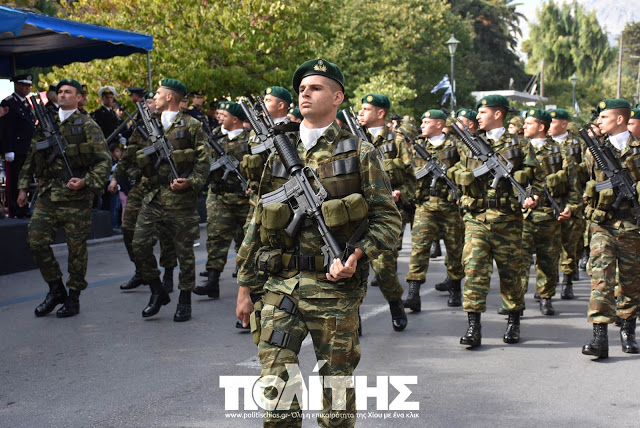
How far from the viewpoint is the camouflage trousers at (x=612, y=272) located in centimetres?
621

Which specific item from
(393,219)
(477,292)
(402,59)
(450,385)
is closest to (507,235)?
(477,292)

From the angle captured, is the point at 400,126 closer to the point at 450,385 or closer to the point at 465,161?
the point at 465,161

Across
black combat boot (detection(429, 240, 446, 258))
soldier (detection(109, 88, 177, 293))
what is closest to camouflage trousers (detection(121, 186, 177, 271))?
soldier (detection(109, 88, 177, 293))

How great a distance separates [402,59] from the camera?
121ft

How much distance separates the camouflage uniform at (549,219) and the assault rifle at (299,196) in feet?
14.6

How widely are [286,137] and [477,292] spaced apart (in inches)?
127

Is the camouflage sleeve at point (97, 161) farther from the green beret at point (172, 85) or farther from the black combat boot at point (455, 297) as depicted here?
the black combat boot at point (455, 297)

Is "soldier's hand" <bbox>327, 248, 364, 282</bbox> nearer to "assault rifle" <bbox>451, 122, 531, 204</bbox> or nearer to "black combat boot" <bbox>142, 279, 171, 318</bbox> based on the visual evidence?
"assault rifle" <bbox>451, 122, 531, 204</bbox>

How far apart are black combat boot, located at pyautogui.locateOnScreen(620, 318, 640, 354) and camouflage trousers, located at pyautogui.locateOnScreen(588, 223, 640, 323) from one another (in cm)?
8

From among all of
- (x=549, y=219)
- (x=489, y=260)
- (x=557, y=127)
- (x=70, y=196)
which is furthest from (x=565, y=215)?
(x=70, y=196)

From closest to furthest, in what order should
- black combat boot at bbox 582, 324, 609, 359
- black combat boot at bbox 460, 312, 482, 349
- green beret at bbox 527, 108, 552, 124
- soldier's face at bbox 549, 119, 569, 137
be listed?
1. black combat boot at bbox 582, 324, 609, 359
2. black combat boot at bbox 460, 312, 482, 349
3. green beret at bbox 527, 108, 552, 124
4. soldier's face at bbox 549, 119, 569, 137

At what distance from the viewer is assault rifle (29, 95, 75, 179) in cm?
753

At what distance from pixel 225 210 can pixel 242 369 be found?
3.25 meters

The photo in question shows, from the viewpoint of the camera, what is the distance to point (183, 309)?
7457mm
